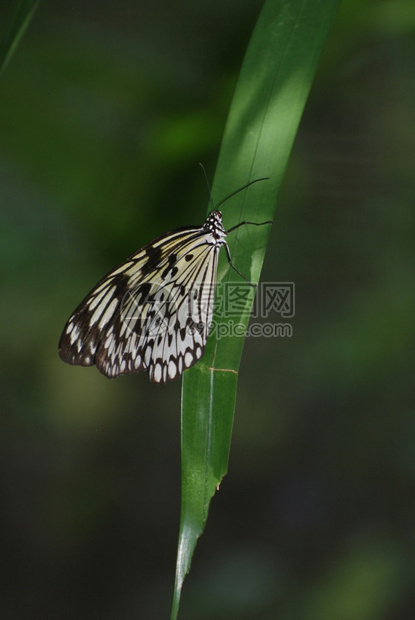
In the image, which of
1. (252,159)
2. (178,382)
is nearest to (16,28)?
(252,159)

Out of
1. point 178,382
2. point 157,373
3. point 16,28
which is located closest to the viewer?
point 16,28

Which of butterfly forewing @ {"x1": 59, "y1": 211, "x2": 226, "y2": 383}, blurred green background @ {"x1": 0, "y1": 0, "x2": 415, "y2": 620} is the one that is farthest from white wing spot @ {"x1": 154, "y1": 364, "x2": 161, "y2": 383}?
blurred green background @ {"x1": 0, "y1": 0, "x2": 415, "y2": 620}

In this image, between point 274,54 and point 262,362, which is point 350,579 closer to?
point 262,362

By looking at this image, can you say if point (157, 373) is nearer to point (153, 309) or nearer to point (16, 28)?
point (153, 309)

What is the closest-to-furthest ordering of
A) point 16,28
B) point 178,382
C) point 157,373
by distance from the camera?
point 16,28 < point 157,373 < point 178,382

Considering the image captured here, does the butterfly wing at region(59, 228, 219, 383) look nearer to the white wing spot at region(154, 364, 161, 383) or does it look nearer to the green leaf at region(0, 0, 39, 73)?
the white wing spot at region(154, 364, 161, 383)

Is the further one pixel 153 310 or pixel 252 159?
A: pixel 153 310
